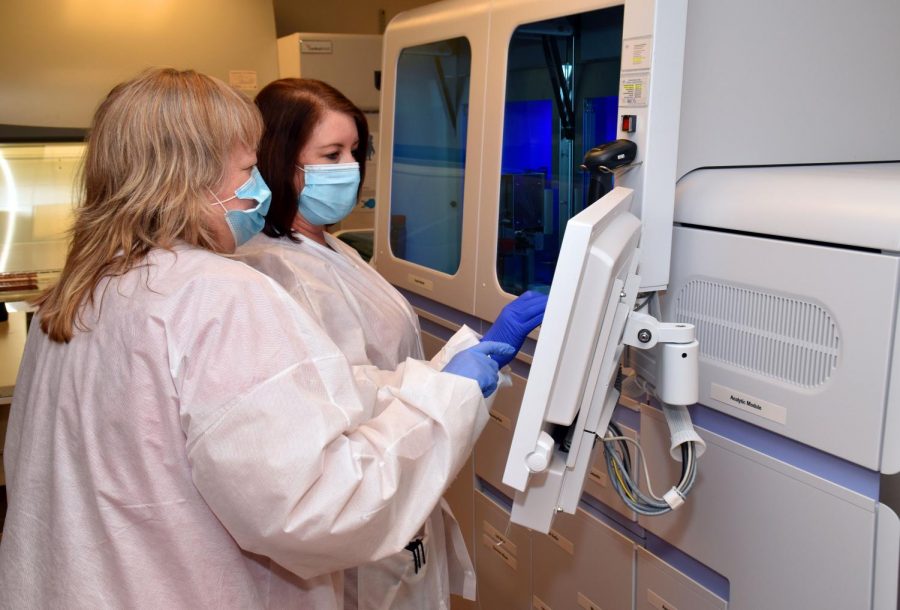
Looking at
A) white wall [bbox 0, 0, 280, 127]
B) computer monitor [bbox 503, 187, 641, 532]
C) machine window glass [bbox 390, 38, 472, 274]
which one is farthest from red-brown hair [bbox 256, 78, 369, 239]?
white wall [bbox 0, 0, 280, 127]

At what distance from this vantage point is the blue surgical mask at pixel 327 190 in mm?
1525

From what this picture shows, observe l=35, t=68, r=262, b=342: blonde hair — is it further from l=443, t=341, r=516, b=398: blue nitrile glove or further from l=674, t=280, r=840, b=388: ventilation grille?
l=674, t=280, r=840, b=388: ventilation grille

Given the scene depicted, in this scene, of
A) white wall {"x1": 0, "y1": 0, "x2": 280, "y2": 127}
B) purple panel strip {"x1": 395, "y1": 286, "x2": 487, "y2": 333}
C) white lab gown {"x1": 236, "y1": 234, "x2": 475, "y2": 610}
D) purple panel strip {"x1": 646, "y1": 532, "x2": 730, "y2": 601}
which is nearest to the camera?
purple panel strip {"x1": 646, "y1": 532, "x2": 730, "y2": 601}

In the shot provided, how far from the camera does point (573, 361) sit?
35.4 inches

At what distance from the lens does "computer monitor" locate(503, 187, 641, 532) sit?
0.86 m

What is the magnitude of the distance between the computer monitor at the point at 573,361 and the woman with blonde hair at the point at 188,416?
0.15m

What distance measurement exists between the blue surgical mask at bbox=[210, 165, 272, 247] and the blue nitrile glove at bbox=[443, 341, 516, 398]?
362 mm

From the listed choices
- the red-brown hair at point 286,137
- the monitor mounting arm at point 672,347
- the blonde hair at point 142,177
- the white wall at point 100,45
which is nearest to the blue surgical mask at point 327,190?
the red-brown hair at point 286,137

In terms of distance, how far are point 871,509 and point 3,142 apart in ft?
9.88

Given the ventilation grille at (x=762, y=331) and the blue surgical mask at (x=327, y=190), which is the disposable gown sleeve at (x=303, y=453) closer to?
the ventilation grille at (x=762, y=331)

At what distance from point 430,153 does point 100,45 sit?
5.43 ft

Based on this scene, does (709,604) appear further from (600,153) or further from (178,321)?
(178,321)

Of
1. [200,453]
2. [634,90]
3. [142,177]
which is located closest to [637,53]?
[634,90]

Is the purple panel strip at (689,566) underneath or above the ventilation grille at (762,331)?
underneath
